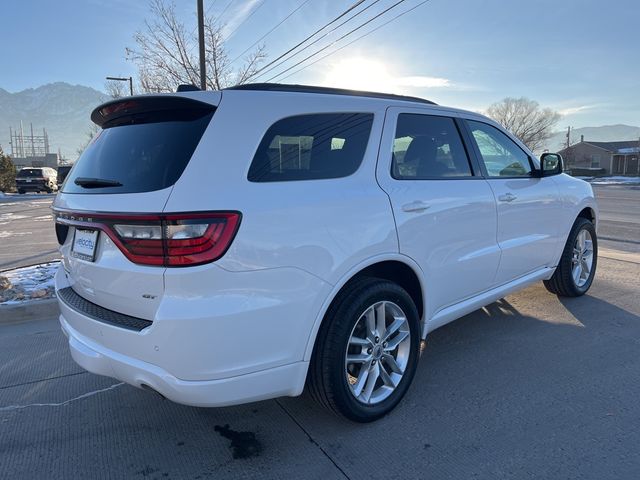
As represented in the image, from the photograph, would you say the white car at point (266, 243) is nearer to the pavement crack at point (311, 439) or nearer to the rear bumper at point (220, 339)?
the rear bumper at point (220, 339)

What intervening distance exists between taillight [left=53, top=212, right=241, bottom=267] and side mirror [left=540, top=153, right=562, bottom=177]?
322cm

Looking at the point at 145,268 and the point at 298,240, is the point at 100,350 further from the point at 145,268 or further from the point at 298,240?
the point at 298,240

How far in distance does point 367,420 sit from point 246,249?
135 cm

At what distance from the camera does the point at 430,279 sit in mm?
3104

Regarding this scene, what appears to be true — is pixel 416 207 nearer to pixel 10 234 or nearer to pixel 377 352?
pixel 377 352

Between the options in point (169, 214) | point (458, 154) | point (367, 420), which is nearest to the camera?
point (169, 214)

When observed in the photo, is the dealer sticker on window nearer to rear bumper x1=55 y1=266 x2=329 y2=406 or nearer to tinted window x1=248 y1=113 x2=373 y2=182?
rear bumper x1=55 y1=266 x2=329 y2=406

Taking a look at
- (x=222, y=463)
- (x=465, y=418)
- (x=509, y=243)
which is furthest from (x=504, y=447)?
(x=509, y=243)

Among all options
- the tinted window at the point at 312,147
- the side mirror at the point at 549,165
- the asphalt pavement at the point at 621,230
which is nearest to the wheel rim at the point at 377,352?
the tinted window at the point at 312,147

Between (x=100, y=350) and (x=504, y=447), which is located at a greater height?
(x=100, y=350)

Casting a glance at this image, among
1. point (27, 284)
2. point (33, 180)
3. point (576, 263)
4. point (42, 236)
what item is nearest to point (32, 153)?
point (33, 180)

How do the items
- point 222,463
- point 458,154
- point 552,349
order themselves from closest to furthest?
point 222,463 → point 458,154 → point 552,349

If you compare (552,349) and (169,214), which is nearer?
(169,214)

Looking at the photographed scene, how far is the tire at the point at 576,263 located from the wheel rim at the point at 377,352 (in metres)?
2.61
